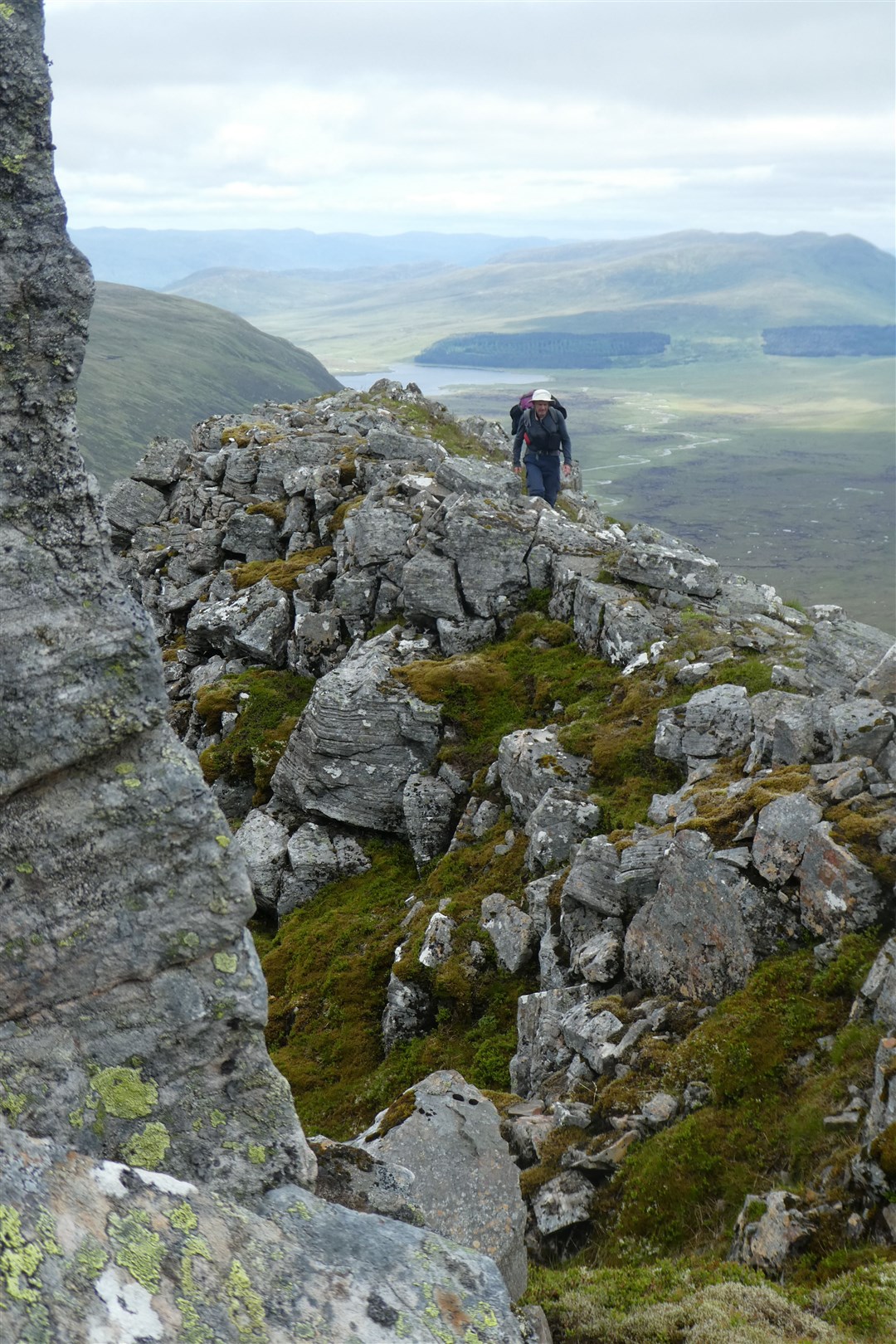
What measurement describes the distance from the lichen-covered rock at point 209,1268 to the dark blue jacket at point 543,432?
31.4 meters

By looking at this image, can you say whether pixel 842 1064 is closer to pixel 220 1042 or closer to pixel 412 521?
pixel 220 1042

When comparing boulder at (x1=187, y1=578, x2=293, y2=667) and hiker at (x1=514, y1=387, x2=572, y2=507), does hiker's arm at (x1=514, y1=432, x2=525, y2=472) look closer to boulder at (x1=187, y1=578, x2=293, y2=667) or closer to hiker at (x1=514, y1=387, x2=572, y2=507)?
hiker at (x1=514, y1=387, x2=572, y2=507)

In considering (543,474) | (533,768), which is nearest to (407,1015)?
(533,768)

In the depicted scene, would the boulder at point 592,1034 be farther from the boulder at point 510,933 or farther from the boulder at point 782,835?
the boulder at point 782,835

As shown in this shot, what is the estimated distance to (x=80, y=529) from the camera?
9.05 m

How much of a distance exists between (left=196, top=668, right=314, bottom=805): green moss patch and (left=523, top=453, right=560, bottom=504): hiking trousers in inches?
517

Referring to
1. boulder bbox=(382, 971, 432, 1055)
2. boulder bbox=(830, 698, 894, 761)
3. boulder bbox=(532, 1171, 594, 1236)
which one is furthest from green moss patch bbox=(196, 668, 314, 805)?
boulder bbox=(532, 1171, 594, 1236)

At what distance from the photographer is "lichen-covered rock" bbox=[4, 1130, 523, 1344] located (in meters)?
6.92

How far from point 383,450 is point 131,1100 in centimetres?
3646

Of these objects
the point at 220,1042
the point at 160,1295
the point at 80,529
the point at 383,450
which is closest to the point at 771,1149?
the point at 220,1042

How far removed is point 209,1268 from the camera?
7727mm

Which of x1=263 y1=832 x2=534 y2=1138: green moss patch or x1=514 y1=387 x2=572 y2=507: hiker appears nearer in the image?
x1=263 y1=832 x2=534 y2=1138: green moss patch

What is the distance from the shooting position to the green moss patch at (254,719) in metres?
30.4

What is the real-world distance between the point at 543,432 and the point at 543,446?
2.94 ft
